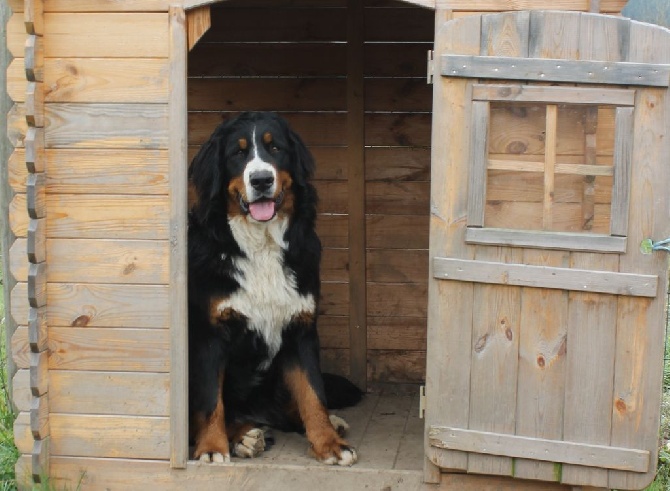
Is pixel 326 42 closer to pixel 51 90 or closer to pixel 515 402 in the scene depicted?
pixel 51 90

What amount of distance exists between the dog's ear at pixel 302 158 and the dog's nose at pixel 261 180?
27 cm

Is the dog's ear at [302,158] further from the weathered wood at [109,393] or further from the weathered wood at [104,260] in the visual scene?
the weathered wood at [109,393]

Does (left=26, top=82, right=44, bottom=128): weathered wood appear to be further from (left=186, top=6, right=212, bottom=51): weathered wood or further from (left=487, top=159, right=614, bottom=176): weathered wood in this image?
(left=487, top=159, right=614, bottom=176): weathered wood

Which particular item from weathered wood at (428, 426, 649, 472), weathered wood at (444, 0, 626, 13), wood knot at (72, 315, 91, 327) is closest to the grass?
wood knot at (72, 315, 91, 327)

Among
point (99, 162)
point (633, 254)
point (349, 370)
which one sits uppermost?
point (99, 162)

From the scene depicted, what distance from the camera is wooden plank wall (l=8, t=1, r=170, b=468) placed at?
12.3ft

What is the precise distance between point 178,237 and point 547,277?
138 cm

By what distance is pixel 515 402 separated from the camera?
357cm

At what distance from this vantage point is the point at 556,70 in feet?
11.0

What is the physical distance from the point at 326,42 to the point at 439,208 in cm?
196

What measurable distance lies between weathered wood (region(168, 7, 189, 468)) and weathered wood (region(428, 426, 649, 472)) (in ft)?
3.24

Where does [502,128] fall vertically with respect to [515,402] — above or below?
above

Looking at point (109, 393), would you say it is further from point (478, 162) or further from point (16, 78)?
point (478, 162)

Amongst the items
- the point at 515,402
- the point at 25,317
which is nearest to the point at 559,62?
the point at 515,402
